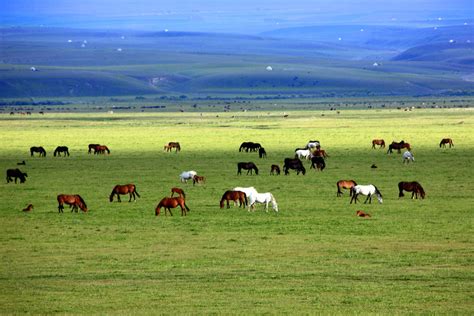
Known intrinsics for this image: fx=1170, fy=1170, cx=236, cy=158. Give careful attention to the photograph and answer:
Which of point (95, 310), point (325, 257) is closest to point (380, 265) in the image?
point (325, 257)

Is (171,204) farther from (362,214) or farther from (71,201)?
(362,214)

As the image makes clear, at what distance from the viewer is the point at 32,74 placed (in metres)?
138

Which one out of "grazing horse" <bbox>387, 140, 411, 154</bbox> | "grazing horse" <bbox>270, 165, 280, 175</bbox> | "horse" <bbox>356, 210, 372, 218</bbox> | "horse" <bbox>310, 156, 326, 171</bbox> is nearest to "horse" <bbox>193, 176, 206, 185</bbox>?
"grazing horse" <bbox>270, 165, 280, 175</bbox>

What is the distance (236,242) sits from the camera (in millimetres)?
17578

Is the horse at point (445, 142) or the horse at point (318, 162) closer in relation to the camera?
the horse at point (318, 162)

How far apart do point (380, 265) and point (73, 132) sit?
41906mm

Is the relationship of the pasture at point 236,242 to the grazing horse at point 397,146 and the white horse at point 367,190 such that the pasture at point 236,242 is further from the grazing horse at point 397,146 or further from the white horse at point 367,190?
the grazing horse at point 397,146

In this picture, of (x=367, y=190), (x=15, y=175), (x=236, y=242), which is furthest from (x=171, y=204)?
(x=15, y=175)

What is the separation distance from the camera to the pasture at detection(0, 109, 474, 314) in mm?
12969

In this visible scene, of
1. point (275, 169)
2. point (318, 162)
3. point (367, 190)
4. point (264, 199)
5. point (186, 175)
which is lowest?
point (264, 199)

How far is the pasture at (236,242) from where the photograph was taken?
12969 mm

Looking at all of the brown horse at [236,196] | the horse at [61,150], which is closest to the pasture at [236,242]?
the brown horse at [236,196]

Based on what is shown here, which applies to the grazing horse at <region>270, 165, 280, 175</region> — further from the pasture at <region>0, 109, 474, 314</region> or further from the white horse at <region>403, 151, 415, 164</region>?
the white horse at <region>403, 151, 415, 164</region>

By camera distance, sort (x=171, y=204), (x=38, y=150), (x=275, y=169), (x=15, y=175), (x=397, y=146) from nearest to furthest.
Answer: (x=171, y=204)
(x=15, y=175)
(x=275, y=169)
(x=397, y=146)
(x=38, y=150)
